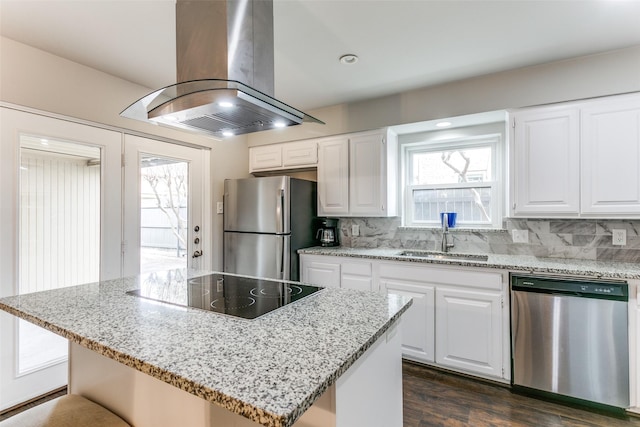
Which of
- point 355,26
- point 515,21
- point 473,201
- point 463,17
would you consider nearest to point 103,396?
point 355,26

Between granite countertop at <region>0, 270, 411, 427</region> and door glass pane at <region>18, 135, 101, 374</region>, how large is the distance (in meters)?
0.99

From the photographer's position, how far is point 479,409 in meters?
2.03

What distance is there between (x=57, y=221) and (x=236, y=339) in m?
2.18

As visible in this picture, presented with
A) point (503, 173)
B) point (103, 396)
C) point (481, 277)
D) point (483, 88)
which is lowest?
point (103, 396)

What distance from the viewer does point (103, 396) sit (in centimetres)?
127

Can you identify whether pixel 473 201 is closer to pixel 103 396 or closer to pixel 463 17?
pixel 463 17

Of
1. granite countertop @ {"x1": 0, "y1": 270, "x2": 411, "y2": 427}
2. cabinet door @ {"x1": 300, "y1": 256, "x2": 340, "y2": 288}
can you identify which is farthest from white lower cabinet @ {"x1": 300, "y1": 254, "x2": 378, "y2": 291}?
granite countertop @ {"x1": 0, "y1": 270, "x2": 411, "y2": 427}

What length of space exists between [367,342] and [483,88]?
2.48 m

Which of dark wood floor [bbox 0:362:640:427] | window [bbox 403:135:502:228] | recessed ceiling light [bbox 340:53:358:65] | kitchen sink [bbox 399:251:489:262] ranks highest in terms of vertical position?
recessed ceiling light [bbox 340:53:358:65]

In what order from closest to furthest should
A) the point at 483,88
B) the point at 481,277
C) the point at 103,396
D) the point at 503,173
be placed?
the point at 103,396
the point at 481,277
the point at 483,88
the point at 503,173

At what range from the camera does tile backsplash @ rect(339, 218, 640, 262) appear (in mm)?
2381

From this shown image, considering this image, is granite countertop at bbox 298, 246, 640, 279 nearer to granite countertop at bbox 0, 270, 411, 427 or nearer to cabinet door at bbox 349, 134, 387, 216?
cabinet door at bbox 349, 134, 387, 216

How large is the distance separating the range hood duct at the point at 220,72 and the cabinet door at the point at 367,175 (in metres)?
1.62

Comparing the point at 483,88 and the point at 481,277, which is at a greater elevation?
the point at 483,88
